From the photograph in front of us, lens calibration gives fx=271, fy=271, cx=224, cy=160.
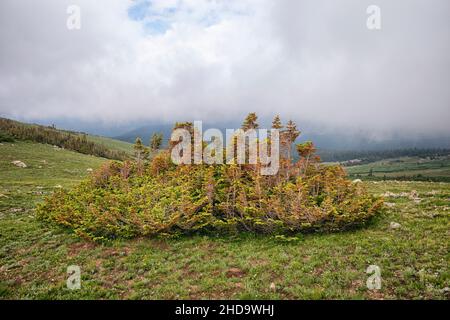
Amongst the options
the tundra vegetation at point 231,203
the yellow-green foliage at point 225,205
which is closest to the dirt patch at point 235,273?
the tundra vegetation at point 231,203

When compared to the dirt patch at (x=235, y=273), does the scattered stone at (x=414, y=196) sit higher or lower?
higher

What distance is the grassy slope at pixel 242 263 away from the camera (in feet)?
39.9

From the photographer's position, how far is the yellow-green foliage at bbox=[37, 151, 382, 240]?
17.9 meters

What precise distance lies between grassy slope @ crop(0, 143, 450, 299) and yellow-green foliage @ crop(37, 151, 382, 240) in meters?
1.03

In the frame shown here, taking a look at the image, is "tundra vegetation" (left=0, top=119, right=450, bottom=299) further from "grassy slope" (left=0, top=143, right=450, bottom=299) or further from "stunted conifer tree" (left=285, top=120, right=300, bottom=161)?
"stunted conifer tree" (left=285, top=120, right=300, bottom=161)

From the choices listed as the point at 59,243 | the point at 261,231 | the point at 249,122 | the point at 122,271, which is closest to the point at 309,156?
the point at 249,122

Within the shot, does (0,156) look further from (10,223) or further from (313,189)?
(313,189)

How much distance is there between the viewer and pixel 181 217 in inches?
763

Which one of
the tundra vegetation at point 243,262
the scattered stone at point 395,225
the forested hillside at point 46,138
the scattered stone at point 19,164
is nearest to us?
the tundra vegetation at point 243,262

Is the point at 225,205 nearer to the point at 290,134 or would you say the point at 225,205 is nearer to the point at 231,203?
the point at 231,203

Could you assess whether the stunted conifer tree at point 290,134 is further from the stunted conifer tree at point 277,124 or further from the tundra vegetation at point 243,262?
the tundra vegetation at point 243,262

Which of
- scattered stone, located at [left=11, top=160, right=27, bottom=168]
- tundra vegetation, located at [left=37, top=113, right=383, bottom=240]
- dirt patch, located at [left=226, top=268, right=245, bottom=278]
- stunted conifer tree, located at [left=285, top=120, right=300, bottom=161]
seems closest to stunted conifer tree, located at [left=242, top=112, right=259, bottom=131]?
tundra vegetation, located at [left=37, top=113, right=383, bottom=240]

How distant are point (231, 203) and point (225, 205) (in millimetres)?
631

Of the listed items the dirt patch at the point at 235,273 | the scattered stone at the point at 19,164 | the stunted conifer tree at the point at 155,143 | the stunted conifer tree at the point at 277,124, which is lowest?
the dirt patch at the point at 235,273
